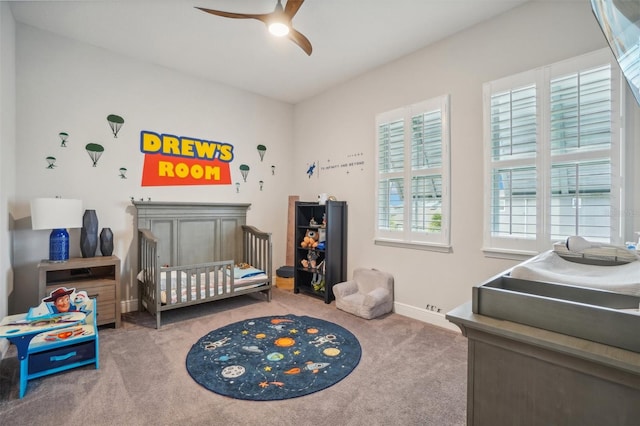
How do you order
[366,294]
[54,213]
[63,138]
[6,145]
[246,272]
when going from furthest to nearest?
[246,272] < [366,294] < [63,138] < [54,213] < [6,145]

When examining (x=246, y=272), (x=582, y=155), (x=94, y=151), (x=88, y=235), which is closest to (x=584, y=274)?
(x=582, y=155)

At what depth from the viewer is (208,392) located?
1774 mm

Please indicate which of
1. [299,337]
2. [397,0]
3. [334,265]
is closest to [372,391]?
[299,337]

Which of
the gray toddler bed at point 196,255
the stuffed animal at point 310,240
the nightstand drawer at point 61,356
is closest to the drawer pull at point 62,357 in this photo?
the nightstand drawer at point 61,356

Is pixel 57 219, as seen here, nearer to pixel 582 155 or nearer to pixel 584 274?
pixel 584 274

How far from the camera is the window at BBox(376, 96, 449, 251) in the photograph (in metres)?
2.79

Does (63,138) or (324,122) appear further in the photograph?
(324,122)

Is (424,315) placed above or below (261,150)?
below

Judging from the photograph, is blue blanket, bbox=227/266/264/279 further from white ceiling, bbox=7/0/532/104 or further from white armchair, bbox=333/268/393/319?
white ceiling, bbox=7/0/532/104

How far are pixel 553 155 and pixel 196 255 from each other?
3.57 metres

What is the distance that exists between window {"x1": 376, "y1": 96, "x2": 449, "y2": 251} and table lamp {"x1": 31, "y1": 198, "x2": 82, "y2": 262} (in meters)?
2.84

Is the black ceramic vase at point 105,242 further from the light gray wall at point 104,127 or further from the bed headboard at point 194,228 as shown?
the bed headboard at point 194,228

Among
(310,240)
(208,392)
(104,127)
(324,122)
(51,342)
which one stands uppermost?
(324,122)

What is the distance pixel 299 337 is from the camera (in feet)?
8.24
